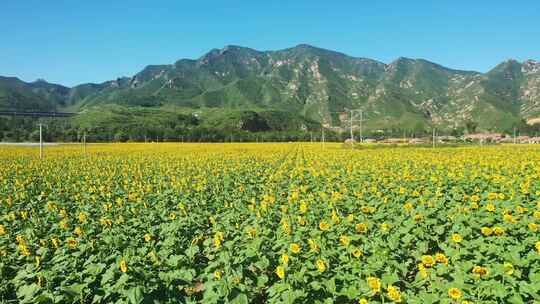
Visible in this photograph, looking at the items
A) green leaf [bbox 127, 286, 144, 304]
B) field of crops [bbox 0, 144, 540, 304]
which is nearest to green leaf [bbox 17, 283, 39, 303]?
field of crops [bbox 0, 144, 540, 304]

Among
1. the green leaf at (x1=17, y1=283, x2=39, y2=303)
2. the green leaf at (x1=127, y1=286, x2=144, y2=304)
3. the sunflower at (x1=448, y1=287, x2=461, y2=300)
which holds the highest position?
the sunflower at (x1=448, y1=287, x2=461, y2=300)

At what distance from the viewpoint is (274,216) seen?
8906mm

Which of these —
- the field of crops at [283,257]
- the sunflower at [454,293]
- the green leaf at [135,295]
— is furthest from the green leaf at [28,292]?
the sunflower at [454,293]

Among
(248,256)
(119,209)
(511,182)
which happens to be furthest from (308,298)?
(511,182)

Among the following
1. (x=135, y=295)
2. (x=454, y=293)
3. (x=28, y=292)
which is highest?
(x=454, y=293)

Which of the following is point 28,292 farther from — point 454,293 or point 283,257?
point 454,293

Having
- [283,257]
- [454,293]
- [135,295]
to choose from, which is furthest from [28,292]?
[454,293]

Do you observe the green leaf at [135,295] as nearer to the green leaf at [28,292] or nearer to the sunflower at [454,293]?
the green leaf at [28,292]

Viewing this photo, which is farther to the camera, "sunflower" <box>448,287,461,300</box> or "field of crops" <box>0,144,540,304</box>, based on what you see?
"field of crops" <box>0,144,540,304</box>

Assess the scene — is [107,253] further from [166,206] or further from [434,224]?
[434,224]

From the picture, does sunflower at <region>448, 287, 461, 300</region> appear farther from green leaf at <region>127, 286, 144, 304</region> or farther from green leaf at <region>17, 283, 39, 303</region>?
green leaf at <region>17, 283, 39, 303</region>

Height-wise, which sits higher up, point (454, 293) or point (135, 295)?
point (454, 293)

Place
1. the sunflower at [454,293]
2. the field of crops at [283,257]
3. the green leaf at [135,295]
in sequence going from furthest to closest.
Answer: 1. the field of crops at [283,257]
2. the green leaf at [135,295]
3. the sunflower at [454,293]

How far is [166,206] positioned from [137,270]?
591 cm
